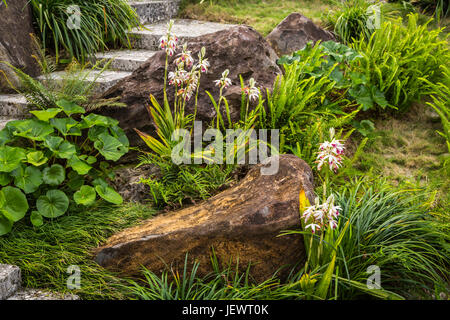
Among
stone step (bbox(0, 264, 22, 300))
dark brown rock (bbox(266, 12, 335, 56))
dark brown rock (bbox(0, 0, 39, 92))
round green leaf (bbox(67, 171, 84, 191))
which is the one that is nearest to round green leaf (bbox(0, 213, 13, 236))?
stone step (bbox(0, 264, 22, 300))

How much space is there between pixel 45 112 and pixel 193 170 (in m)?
1.18

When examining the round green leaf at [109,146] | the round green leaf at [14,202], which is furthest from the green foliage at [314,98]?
the round green leaf at [14,202]

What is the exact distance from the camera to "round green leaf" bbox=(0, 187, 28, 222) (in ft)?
9.24

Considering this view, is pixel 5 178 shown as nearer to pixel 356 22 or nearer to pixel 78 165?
pixel 78 165

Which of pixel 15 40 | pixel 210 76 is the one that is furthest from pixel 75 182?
pixel 15 40

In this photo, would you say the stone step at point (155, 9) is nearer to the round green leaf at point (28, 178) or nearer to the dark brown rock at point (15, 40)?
the dark brown rock at point (15, 40)

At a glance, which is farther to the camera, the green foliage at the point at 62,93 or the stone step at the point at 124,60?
the stone step at the point at 124,60

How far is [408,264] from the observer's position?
2500 mm

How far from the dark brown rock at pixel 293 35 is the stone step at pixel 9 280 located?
3.89 metres

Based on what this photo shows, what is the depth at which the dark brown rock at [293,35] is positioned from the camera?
5270mm

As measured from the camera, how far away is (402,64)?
443 cm

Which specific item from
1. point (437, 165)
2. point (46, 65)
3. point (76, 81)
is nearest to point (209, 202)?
point (76, 81)

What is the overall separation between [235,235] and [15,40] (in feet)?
10.7
